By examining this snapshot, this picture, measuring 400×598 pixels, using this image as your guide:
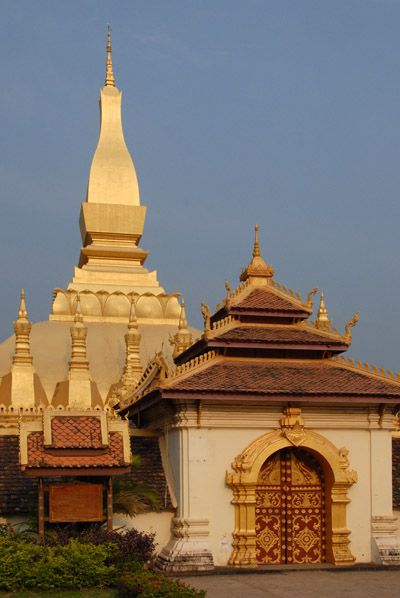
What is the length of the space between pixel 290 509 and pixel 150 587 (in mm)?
7091

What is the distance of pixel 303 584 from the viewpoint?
64.1 feet

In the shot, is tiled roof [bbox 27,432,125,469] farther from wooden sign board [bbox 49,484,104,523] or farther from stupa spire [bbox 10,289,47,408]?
stupa spire [bbox 10,289,47,408]

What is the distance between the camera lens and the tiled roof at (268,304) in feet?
77.4

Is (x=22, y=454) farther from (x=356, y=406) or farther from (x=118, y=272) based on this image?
(x=118, y=272)

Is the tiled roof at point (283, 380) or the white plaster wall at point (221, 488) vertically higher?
the tiled roof at point (283, 380)

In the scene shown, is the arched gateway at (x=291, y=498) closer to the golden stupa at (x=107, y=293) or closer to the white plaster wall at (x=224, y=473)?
the white plaster wall at (x=224, y=473)

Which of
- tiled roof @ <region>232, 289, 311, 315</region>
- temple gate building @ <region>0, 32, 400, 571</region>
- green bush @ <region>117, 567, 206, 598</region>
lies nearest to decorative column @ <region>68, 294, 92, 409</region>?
temple gate building @ <region>0, 32, 400, 571</region>

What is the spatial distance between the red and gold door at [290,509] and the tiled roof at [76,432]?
14.2 ft

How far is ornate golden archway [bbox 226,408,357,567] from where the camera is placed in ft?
71.2

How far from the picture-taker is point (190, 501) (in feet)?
71.1

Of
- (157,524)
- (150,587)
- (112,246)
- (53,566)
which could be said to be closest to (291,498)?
(157,524)

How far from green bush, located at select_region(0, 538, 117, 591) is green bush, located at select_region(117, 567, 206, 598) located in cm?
77

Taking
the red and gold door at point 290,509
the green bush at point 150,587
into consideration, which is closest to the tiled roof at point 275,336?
the red and gold door at point 290,509

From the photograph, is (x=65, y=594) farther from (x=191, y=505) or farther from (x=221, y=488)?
(x=221, y=488)
